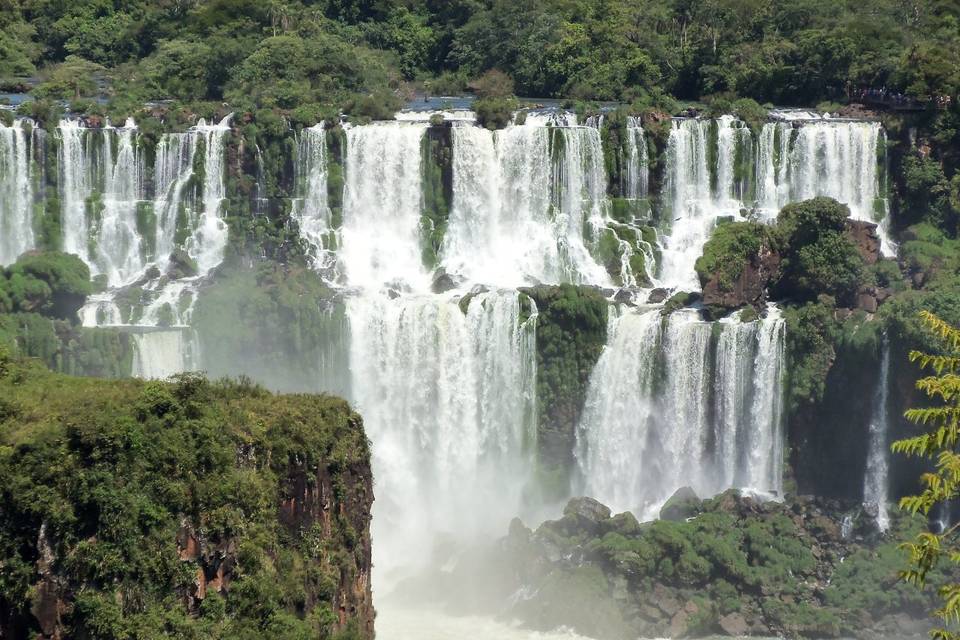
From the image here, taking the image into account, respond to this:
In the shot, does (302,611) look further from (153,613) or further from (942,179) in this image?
(942,179)

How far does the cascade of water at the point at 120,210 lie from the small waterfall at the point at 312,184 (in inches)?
196

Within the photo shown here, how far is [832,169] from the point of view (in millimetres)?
59719

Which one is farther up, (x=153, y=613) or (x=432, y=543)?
(x=153, y=613)

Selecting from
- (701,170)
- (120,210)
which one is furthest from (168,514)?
(701,170)

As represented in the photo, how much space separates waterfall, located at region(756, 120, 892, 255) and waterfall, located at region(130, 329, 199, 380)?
18.8 meters

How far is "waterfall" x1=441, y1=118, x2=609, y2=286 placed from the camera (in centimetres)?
5950

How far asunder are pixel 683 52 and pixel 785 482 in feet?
78.9

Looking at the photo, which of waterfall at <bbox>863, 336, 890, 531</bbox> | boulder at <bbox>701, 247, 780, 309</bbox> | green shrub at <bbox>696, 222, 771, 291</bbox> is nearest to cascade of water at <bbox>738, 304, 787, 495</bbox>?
boulder at <bbox>701, 247, 780, 309</bbox>

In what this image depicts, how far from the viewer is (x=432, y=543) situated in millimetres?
50781

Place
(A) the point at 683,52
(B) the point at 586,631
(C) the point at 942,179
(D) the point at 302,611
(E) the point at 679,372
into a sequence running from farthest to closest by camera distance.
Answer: (A) the point at 683,52 → (C) the point at 942,179 → (E) the point at 679,372 → (B) the point at 586,631 → (D) the point at 302,611

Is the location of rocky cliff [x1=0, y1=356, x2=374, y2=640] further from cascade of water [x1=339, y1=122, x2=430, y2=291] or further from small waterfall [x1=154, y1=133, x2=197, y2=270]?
cascade of water [x1=339, y1=122, x2=430, y2=291]

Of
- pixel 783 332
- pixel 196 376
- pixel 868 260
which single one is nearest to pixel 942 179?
pixel 868 260

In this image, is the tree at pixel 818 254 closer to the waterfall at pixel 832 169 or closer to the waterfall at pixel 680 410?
the waterfall at pixel 680 410

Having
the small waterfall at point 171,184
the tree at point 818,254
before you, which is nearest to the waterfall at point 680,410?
the tree at point 818,254
